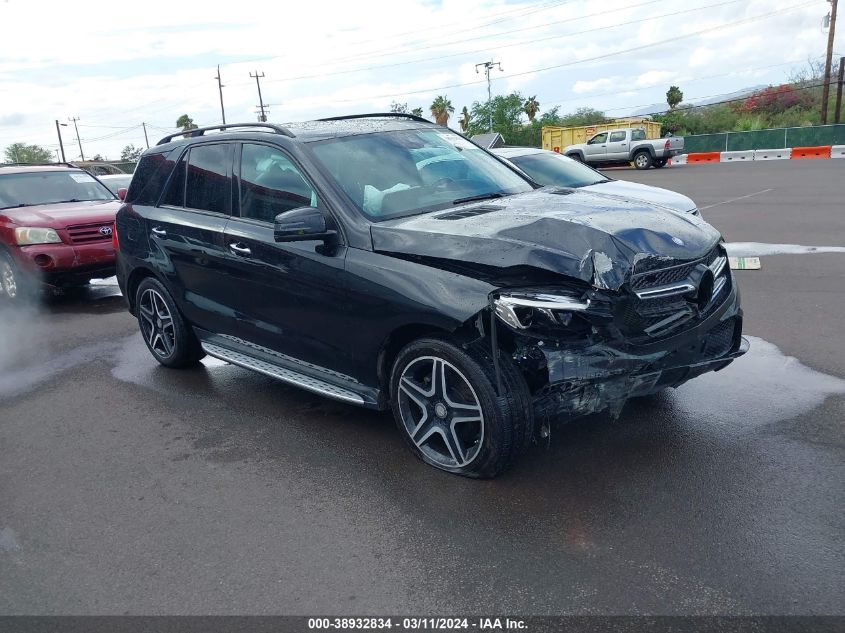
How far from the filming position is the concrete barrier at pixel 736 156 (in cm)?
3615

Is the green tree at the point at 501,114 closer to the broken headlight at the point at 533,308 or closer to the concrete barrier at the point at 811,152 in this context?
the concrete barrier at the point at 811,152

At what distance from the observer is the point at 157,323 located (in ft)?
20.9

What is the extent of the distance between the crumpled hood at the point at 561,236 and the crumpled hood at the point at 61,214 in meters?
6.65

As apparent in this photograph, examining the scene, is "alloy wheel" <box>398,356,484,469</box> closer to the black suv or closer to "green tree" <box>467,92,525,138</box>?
the black suv

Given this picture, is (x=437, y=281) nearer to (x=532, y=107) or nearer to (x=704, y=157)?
(x=704, y=157)

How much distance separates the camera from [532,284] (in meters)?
3.65

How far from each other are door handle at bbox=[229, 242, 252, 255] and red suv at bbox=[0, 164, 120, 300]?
4681mm

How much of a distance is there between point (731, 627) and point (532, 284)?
169cm

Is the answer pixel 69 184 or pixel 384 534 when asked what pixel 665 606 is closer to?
pixel 384 534

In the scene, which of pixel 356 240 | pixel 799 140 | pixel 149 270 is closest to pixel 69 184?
pixel 149 270

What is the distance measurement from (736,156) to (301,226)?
37401 millimetres

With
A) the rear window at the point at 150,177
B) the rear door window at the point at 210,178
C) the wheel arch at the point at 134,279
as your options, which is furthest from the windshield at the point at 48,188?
the rear door window at the point at 210,178

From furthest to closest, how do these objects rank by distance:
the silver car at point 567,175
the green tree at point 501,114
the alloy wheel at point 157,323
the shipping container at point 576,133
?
the green tree at point 501,114 → the shipping container at point 576,133 → the silver car at point 567,175 → the alloy wheel at point 157,323

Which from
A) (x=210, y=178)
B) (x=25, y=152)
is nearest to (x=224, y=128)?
(x=210, y=178)
